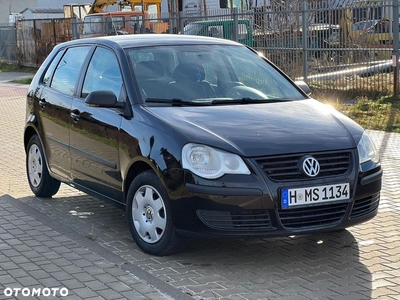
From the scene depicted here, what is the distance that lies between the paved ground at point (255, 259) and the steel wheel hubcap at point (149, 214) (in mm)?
170

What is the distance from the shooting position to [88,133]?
6.90 meters

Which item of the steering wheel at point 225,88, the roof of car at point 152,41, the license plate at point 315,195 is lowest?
the license plate at point 315,195

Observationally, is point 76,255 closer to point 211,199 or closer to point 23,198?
point 211,199

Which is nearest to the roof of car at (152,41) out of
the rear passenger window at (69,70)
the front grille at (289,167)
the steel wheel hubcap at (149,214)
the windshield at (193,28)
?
the rear passenger window at (69,70)

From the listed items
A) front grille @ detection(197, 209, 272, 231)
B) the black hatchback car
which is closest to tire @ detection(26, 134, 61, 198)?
the black hatchback car

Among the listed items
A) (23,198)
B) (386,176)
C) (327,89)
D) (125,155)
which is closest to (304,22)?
(327,89)

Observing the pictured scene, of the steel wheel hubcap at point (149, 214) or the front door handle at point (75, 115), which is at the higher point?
the front door handle at point (75, 115)

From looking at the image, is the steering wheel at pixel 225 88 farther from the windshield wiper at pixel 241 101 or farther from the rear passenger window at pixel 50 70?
the rear passenger window at pixel 50 70

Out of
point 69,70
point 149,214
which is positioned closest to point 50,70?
point 69,70

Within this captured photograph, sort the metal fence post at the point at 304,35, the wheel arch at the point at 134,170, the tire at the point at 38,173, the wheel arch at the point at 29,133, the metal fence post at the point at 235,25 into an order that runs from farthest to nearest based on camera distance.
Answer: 1. the metal fence post at the point at 235,25
2. the metal fence post at the point at 304,35
3. the wheel arch at the point at 29,133
4. the tire at the point at 38,173
5. the wheel arch at the point at 134,170

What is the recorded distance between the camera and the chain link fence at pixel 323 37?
14969 millimetres

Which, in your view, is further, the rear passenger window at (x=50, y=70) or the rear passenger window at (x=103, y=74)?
the rear passenger window at (x=50, y=70)

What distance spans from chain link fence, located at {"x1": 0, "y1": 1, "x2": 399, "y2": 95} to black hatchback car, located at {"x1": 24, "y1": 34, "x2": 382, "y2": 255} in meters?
8.02

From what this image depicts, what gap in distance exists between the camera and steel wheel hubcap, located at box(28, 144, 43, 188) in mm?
8133
